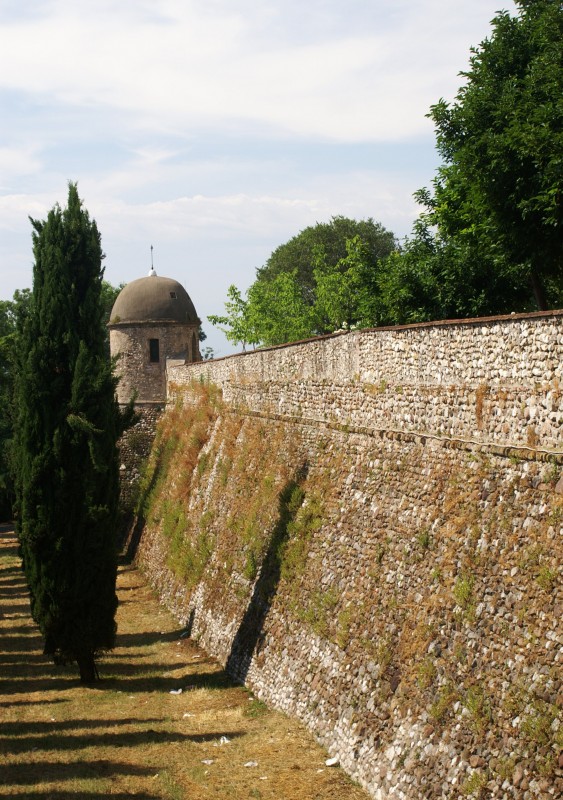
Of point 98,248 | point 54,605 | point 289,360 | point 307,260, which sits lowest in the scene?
point 54,605

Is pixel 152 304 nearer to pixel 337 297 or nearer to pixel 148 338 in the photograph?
pixel 148 338

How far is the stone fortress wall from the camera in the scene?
8086 millimetres

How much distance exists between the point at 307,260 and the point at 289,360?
4325cm

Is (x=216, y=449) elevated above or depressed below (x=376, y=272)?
below

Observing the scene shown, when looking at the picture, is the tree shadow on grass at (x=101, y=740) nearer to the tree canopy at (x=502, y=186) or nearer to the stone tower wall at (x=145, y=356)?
the tree canopy at (x=502, y=186)

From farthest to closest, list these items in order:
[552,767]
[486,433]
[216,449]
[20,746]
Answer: [216,449], [20,746], [486,433], [552,767]

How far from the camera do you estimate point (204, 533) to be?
66.8 feet

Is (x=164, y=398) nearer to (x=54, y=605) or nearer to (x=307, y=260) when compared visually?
(x=54, y=605)

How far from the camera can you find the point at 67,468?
53.8 feet

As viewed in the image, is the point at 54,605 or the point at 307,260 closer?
the point at 54,605

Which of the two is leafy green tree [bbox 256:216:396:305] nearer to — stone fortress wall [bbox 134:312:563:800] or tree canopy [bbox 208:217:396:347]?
tree canopy [bbox 208:217:396:347]

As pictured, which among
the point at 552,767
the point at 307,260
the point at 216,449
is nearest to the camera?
the point at 552,767

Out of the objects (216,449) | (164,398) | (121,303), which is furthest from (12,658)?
(121,303)

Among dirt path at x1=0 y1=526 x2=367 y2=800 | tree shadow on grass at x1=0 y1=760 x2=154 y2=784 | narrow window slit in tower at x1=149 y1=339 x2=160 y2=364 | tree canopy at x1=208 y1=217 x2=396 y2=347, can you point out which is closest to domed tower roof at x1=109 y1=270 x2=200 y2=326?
narrow window slit in tower at x1=149 y1=339 x2=160 y2=364
